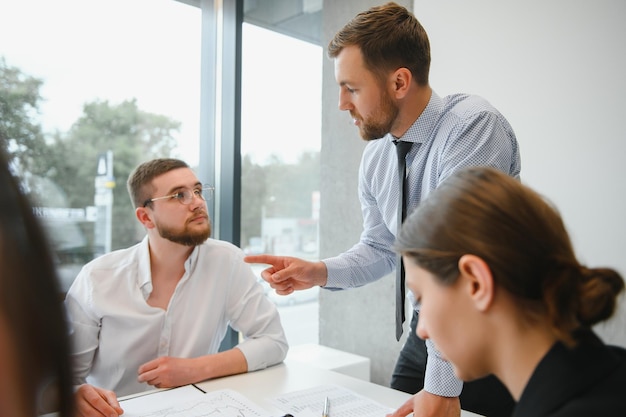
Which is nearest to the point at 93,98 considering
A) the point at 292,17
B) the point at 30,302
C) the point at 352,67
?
the point at 292,17

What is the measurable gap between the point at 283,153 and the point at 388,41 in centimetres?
189

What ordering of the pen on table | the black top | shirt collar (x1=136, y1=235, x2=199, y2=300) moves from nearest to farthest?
the black top, the pen on table, shirt collar (x1=136, y1=235, x2=199, y2=300)

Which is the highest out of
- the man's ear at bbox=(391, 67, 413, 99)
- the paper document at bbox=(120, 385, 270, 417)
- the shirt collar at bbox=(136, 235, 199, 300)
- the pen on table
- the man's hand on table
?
the man's ear at bbox=(391, 67, 413, 99)

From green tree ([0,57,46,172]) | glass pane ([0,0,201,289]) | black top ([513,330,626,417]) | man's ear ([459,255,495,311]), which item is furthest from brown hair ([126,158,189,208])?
black top ([513,330,626,417])

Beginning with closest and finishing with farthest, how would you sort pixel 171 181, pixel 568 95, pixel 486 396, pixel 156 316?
pixel 486 396
pixel 156 316
pixel 568 95
pixel 171 181

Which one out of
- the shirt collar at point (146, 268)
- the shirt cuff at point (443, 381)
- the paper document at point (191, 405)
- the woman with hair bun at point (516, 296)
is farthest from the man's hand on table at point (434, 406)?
the shirt collar at point (146, 268)

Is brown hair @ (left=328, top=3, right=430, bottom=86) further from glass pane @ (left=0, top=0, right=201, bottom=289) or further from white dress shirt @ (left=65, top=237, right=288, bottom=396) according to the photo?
glass pane @ (left=0, top=0, right=201, bottom=289)

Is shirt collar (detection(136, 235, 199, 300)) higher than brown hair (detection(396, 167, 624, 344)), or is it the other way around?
brown hair (detection(396, 167, 624, 344))

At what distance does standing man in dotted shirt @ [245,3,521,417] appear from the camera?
1.44 m

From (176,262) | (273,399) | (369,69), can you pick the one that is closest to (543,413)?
(273,399)

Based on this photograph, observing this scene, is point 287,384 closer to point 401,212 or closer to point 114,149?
point 401,212

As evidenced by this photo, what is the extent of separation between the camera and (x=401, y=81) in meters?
1.60

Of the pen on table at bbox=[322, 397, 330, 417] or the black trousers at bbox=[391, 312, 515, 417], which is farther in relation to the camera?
the black trousers at bbox=[391, 312, 515, 417]

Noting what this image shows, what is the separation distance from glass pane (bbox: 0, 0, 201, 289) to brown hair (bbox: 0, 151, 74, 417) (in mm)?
2156
